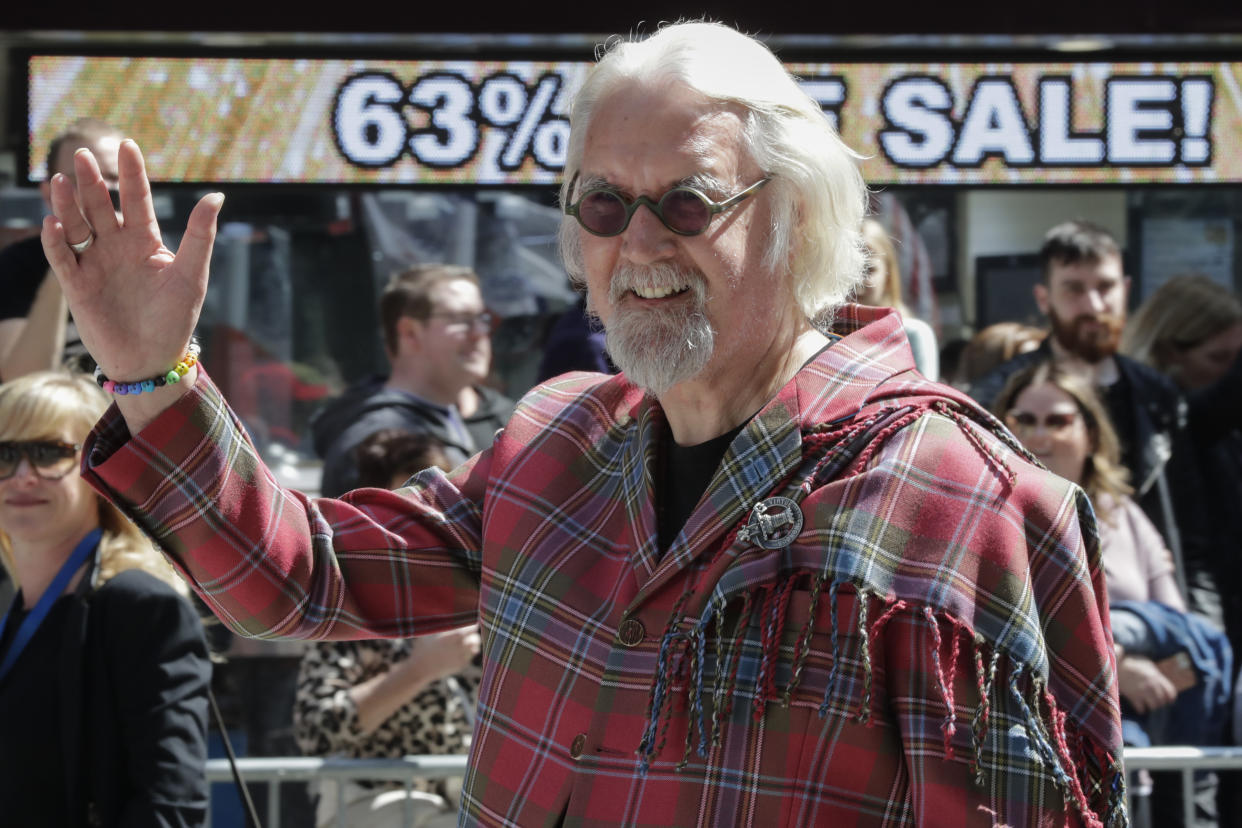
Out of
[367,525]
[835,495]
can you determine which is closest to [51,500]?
[367,525]

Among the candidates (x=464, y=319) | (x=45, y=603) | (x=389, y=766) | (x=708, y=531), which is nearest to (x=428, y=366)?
(x=464, y=319)

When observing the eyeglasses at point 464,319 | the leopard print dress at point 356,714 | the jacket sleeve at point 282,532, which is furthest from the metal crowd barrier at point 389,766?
the eyeglasses at point 464,319

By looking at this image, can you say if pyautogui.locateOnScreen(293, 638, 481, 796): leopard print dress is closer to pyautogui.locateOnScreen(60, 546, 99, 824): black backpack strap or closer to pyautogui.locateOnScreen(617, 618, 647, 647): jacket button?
pyautogui.locateOnScreen(60, 546, 99, 824): black backpack strap

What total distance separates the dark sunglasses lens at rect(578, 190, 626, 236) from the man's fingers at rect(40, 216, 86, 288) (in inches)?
23.7

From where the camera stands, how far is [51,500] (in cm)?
308

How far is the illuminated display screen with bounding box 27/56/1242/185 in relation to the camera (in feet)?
13.9

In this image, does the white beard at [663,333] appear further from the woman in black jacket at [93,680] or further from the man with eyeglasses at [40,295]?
the man with eyeglasses at [40,295]

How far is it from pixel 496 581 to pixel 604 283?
0.41 metres

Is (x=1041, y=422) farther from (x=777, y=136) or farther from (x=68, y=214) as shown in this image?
(x=68, y=214)

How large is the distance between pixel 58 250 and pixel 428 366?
270 centimetres

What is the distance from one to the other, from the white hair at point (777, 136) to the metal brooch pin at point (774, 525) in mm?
333

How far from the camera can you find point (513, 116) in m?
4.25

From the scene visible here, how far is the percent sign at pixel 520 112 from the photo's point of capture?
4246 mm

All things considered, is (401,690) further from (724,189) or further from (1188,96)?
(1188,96)
